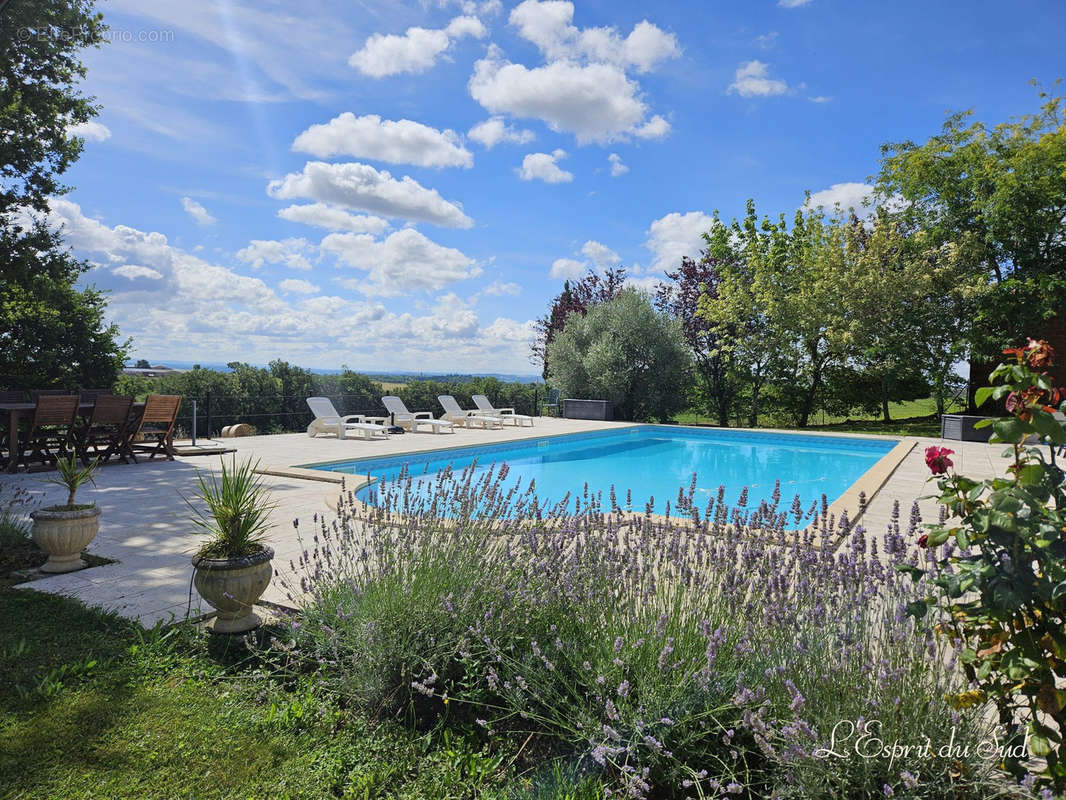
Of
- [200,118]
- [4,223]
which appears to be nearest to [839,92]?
[200,118]

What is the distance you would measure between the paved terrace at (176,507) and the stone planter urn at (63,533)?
15 cm

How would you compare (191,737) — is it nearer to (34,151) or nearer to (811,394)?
(34,151)

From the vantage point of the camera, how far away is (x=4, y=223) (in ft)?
33.1

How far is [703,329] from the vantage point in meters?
19.9

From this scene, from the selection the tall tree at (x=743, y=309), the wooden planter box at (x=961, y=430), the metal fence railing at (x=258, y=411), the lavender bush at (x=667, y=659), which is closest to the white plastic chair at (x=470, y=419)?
the metal fence railing at (x=258, y=411)

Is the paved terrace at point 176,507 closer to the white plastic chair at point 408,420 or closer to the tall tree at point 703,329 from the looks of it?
the white plastic chair at point 408,420

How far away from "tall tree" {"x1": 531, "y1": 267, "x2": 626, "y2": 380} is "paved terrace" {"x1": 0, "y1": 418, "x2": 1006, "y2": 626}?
38.5ft

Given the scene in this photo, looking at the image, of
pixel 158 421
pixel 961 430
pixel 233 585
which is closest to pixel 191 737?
pixel 233 585

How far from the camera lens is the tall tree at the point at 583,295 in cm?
2323

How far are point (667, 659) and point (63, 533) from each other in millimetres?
4314

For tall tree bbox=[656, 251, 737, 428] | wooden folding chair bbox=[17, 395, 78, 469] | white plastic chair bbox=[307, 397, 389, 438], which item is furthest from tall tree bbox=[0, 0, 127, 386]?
tall tree bbox=[656, 251, 737, 428]

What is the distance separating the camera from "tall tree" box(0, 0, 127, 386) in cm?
989

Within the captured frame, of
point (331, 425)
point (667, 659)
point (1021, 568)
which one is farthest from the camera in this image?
point (331, 425)

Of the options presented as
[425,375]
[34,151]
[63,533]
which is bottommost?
[63,533]
